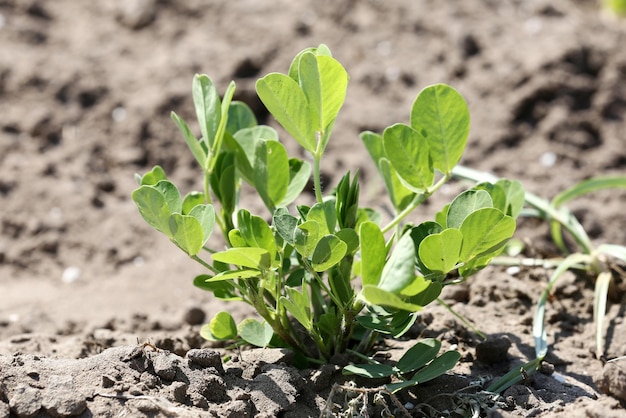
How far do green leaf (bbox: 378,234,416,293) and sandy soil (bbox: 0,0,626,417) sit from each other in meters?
0.37

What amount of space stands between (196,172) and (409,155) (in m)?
1.68

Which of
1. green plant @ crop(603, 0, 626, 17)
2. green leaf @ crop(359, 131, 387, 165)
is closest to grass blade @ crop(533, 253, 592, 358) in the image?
green leaf @ crop(359, 131, 387, 165)

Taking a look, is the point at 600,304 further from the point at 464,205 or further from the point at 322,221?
the point at 322,221

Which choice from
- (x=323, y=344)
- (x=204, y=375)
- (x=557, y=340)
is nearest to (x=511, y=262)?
(x=557, y=340)

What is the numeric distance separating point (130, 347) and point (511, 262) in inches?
44.8

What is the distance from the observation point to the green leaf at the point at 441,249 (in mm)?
1395

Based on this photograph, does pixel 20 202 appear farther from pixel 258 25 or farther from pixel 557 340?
pixel 557 340

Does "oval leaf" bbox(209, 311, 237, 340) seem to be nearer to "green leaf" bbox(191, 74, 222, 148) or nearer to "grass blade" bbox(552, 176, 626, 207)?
"green leaf" bbox(191, 74, 222, 148)

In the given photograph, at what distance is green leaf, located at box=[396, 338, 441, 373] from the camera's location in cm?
154

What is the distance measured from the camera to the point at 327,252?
4.63 ft

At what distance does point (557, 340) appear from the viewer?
196cm

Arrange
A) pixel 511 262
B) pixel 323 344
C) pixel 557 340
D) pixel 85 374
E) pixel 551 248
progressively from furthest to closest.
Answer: pixel 551 248, pixel 511 262, pixel 557 340, pixel 323 344, pixel 85 374

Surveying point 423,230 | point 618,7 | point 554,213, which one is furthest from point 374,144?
point 618,7

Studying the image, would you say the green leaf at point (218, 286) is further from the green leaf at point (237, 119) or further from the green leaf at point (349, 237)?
the green leaf at point (237, 119)
